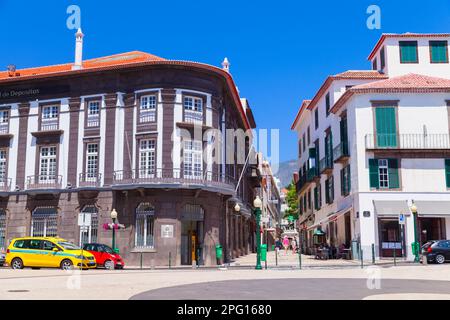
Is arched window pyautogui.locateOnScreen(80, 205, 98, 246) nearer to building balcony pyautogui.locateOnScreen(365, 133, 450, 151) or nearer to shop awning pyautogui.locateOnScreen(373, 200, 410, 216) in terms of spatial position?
shop awning pyautogui.locateOnScreen(373, 200, 410, 216)

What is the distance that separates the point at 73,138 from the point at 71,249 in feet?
33.8

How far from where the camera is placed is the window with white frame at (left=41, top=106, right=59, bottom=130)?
1366 inches

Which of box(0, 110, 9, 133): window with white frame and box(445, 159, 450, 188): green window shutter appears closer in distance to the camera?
box(445, 159, 450, 188): green window shutter

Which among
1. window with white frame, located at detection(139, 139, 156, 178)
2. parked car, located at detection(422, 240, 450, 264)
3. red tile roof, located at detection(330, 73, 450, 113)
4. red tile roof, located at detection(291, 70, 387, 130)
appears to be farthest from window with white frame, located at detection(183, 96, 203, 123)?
parked car, located at detection(422, 240, 450, 264)

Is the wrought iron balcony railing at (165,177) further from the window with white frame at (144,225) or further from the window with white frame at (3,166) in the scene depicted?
the window with white frame at (3,166)

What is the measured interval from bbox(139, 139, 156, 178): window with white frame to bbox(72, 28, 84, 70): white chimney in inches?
307

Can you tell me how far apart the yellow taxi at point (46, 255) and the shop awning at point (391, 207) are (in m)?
17.0

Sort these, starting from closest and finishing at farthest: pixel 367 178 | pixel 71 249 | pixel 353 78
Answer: pixel 71 249, pixel 367 178, pixel 353 78

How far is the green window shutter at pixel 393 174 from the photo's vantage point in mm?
33125

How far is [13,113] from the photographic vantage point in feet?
117
